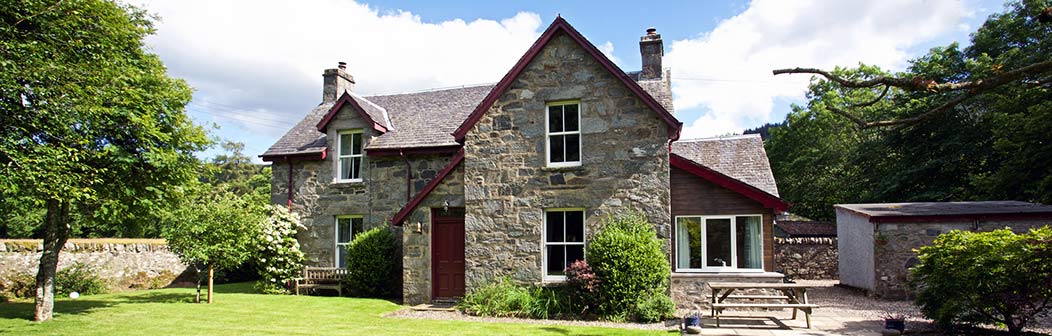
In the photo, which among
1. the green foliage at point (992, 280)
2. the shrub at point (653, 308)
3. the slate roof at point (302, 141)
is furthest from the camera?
the slate roof at point (302, 141)

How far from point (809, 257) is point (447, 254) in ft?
49.8

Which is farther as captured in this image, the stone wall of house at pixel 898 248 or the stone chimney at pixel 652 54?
the stone chimney at pixel 652 54

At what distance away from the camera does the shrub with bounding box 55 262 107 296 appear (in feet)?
53.0

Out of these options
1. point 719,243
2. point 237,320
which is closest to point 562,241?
point 719,243

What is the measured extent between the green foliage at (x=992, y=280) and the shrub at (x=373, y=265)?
40.6ft

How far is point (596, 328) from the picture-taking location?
11289 millimetres

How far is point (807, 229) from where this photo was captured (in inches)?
1110

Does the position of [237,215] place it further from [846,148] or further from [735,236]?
[846,148]

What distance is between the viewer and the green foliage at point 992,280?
927cm

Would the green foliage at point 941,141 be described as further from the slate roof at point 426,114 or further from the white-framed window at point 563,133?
the slate roof at point 426,114

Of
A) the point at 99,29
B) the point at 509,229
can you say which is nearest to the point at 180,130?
the point at 99,29

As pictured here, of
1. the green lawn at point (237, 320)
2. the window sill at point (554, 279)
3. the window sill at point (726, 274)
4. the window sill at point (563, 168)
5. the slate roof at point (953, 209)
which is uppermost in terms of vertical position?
the window sill at point (563, 168)

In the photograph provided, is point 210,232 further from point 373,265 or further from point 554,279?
point 554,279

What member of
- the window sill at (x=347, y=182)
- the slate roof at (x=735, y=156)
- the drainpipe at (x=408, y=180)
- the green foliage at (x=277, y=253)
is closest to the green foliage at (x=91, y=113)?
the green foliage at (x=277, y=253)
